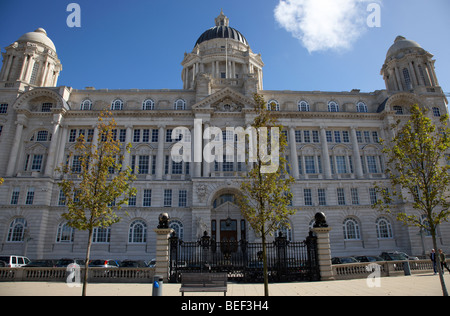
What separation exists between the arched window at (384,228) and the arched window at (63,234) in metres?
40.4

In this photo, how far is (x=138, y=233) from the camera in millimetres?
36781

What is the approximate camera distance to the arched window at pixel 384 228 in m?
38.6

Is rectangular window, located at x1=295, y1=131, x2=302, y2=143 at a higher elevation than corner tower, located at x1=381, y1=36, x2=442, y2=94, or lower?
lower

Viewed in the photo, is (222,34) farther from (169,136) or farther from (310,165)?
(310,165)

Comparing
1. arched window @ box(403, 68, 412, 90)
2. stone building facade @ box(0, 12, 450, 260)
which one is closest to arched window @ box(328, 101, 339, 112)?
stone building facade @ box(0, 12, 450, 260)

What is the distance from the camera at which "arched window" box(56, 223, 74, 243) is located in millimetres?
36281

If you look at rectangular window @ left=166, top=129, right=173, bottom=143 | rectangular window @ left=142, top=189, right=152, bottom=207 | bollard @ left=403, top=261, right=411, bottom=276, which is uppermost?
rectangular window @ left=166, top=129, right=173, bottom=143

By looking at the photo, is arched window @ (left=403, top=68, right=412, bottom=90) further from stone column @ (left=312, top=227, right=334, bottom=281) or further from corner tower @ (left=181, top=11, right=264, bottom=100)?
stone column @ (left=312, top=227, right=334, bottom=281)

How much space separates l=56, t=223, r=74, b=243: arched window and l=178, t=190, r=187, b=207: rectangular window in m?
14.1

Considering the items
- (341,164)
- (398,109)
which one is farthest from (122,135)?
(398,109)

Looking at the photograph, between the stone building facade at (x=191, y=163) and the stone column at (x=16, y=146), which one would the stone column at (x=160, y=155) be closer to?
the stone building facade at (x=191, y=163)

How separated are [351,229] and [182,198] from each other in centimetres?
2312

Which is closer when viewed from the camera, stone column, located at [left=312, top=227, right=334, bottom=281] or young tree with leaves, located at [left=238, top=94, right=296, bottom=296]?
young tree with leaves, located at [left=238, top=94, right=296, bottom=296]

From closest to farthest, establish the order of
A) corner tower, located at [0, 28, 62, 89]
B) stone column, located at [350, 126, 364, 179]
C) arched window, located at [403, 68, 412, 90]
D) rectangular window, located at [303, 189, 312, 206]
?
rectangular window, located at [303, 189, 312, 206]
stone column, located at [350, 126, 364, 179]
corner tower, located at [0, 28, 62, 89]
arched window, located at [403, 68, 412, 90]
